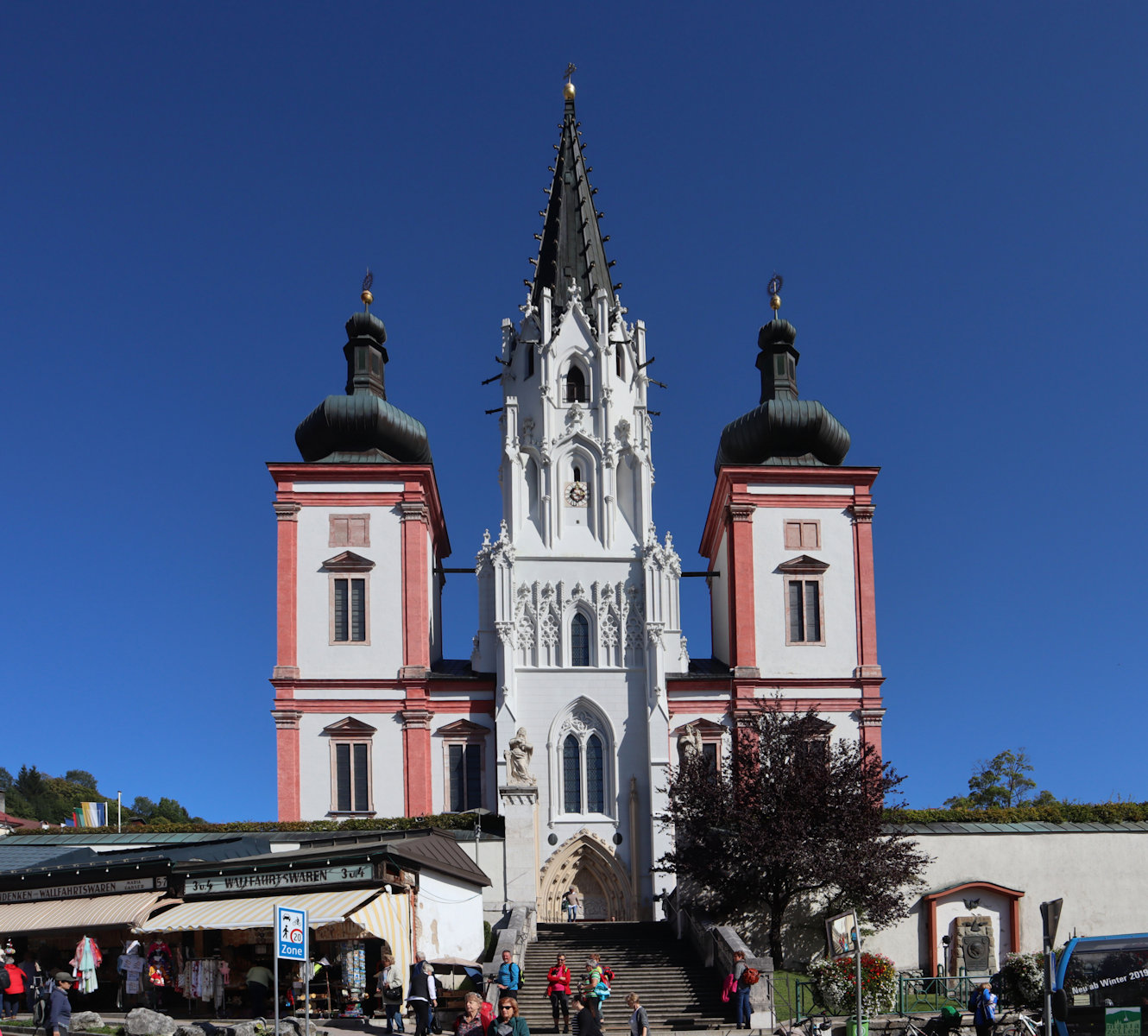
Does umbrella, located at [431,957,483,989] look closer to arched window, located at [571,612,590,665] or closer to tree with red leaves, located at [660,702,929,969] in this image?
tree with red leaves, located at [660,702,929,969]

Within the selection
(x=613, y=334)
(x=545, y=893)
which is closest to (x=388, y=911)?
(x=545, y=893)

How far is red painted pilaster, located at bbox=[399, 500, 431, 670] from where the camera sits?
46312mm

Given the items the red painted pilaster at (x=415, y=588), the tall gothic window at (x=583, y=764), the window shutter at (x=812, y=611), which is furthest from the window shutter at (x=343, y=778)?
the window shutter at (x=812, y=611)

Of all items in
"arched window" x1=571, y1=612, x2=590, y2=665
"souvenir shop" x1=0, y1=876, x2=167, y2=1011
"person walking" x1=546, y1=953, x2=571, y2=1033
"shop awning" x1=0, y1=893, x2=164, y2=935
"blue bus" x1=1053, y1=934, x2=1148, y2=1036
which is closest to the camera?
"blue bus" x1=1053, y1=934, x2=1148, y2=1036

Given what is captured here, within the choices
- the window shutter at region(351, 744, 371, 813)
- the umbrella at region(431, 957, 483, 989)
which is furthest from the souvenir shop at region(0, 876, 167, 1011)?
the window shutter at region(351, 744, 371, 813)

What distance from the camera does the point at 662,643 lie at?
151 ft

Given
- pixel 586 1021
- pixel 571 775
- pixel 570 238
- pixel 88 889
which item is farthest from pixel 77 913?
pixel 570 238

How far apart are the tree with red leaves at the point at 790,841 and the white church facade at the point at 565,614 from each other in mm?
10722

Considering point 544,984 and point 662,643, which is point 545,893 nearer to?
point 662,643

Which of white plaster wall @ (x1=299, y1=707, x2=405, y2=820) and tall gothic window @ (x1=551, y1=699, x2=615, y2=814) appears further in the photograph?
tall gothic window @ (x1=551, y1=699, x2=615, y2=814)

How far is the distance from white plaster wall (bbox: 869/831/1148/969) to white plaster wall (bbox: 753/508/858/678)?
42.9 ft

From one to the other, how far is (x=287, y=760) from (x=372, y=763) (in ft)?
8.35

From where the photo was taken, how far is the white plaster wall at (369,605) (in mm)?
46094

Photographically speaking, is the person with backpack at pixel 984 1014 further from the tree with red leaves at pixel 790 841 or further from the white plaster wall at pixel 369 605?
the white plaster wall at pixel 369 605
